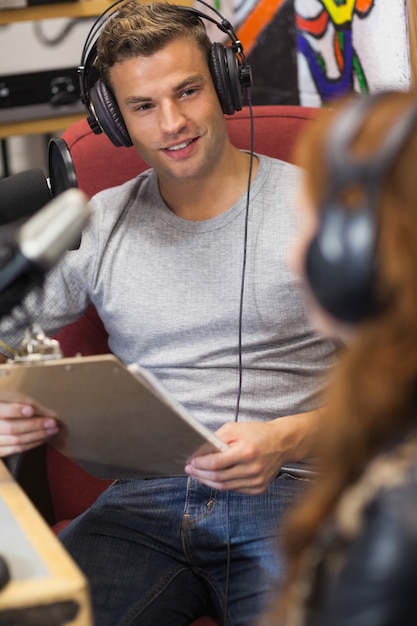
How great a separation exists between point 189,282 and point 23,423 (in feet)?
1.20

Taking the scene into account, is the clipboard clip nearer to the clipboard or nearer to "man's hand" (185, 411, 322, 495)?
the clipboard

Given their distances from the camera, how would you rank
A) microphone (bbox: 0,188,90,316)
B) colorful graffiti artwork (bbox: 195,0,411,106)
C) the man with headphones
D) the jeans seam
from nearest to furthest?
microphone (bbox: 0,188,90,316) < the jeans seam < the man with headphones < colorful graffiti artwork (bbox: 195,0,411,106)

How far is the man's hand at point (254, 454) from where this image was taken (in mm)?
1197

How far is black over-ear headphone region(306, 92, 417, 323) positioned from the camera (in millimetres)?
611

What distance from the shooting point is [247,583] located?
1.22 metres

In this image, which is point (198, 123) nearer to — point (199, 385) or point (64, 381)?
point (199, 385)

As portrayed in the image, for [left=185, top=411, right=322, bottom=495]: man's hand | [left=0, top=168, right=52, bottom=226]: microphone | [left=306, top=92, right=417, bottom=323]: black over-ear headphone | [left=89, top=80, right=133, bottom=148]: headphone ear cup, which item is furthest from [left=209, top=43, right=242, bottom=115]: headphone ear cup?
[left=306, top=92, right=417, bottom=323]: black over-ear headphone

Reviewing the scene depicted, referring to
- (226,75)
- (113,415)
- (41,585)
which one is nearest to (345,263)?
(41,585)

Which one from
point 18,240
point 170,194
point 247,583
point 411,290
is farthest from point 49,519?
point 411,290

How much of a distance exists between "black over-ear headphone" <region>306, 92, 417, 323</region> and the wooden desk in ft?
1.30

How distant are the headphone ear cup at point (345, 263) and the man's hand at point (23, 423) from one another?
62cm

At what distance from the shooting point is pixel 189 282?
145 centimetres

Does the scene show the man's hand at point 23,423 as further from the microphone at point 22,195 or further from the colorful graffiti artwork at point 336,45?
the colorful graffiti artwork at point 336,45

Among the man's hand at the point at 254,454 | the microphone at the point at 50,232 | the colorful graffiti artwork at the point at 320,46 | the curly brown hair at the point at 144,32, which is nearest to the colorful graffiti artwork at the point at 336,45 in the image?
the colorful graffiti artwork at the point at 320,46
